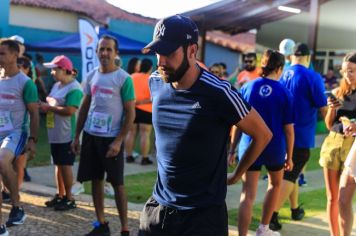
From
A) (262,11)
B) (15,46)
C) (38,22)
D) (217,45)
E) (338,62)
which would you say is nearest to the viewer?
(15,46)

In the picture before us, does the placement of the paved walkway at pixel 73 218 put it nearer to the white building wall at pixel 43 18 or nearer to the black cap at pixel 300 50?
the black cap at pixel 300 50

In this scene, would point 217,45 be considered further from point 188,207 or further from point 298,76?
point 188,207

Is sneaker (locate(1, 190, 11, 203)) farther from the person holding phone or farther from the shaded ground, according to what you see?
the person holding phone

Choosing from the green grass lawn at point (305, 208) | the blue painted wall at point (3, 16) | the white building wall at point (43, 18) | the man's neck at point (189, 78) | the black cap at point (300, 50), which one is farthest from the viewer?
the white building wall at point (43, 18)

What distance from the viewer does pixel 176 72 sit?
2924 mm

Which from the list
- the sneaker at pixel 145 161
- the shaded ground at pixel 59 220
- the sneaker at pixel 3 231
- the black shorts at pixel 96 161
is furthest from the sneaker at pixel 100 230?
the sneaker at pixel 145 161

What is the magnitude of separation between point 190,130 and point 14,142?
10.7 ft

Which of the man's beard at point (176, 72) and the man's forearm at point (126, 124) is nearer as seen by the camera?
the man's beard at point (176, 72)

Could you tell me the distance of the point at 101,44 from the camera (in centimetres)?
528

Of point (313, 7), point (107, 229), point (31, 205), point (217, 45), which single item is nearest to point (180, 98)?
point (107, 229)

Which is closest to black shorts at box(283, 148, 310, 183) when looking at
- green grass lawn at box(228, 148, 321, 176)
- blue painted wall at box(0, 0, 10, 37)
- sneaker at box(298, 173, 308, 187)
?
sneaker at box(298, 173, 308, 187)

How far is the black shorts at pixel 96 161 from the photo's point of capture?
528cm

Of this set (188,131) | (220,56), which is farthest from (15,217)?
(220,56)

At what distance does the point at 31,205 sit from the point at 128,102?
7.50 feet
